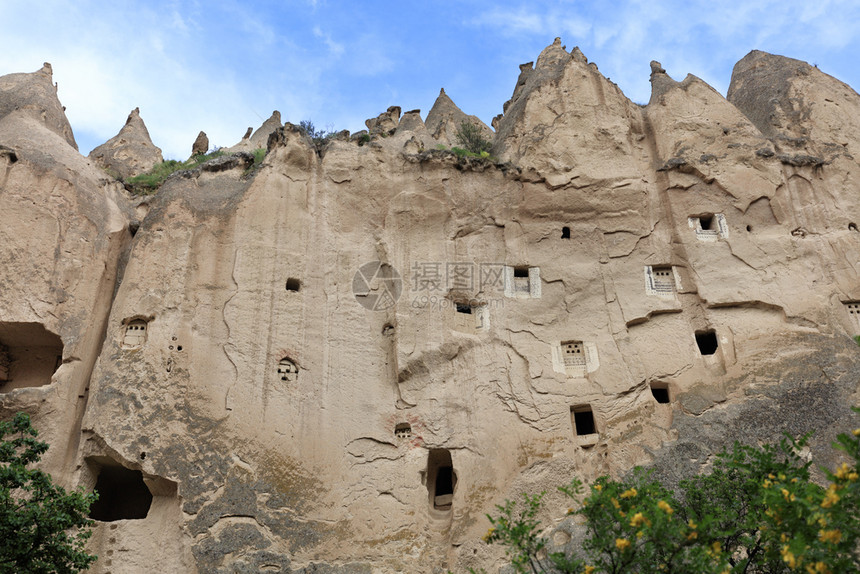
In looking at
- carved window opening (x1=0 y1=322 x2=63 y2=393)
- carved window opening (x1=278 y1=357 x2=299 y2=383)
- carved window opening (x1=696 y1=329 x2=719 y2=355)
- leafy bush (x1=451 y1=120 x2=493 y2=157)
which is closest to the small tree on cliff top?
carved window opening (x1=278 y1=357 x2=299 y2=383)

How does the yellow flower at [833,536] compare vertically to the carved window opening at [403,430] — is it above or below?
below

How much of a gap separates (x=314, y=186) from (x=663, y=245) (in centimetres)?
761

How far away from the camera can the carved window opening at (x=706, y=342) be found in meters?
15.0

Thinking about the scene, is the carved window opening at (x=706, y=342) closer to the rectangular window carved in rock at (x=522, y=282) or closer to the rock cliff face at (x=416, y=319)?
the rock cliff face at (x=416, y=319)

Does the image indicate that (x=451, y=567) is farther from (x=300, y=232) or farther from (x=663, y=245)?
(x=663, y=245)

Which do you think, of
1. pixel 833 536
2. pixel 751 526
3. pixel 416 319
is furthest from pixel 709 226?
pixel 833 536

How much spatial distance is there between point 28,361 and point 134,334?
252cm

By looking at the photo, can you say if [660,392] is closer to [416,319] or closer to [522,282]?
[522,282]

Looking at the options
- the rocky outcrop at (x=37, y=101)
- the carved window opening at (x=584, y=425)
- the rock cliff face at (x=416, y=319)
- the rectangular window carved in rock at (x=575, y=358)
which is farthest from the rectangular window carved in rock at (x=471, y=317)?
the rocky outcrop at (x=37, y=101)

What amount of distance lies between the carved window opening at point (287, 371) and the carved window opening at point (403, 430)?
2.09 m

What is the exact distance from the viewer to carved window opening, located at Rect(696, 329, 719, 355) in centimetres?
1503

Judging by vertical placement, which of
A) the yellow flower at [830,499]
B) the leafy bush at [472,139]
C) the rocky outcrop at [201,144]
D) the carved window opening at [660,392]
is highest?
the rocky outcrop at [201,144]

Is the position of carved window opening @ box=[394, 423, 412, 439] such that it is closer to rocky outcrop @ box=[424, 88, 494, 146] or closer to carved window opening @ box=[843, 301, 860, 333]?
carved window opening @ box=[843, 301, 860, 333]

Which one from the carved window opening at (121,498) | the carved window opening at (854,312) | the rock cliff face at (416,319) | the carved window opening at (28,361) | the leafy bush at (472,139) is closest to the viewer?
the rock cliff face at (416,319)
